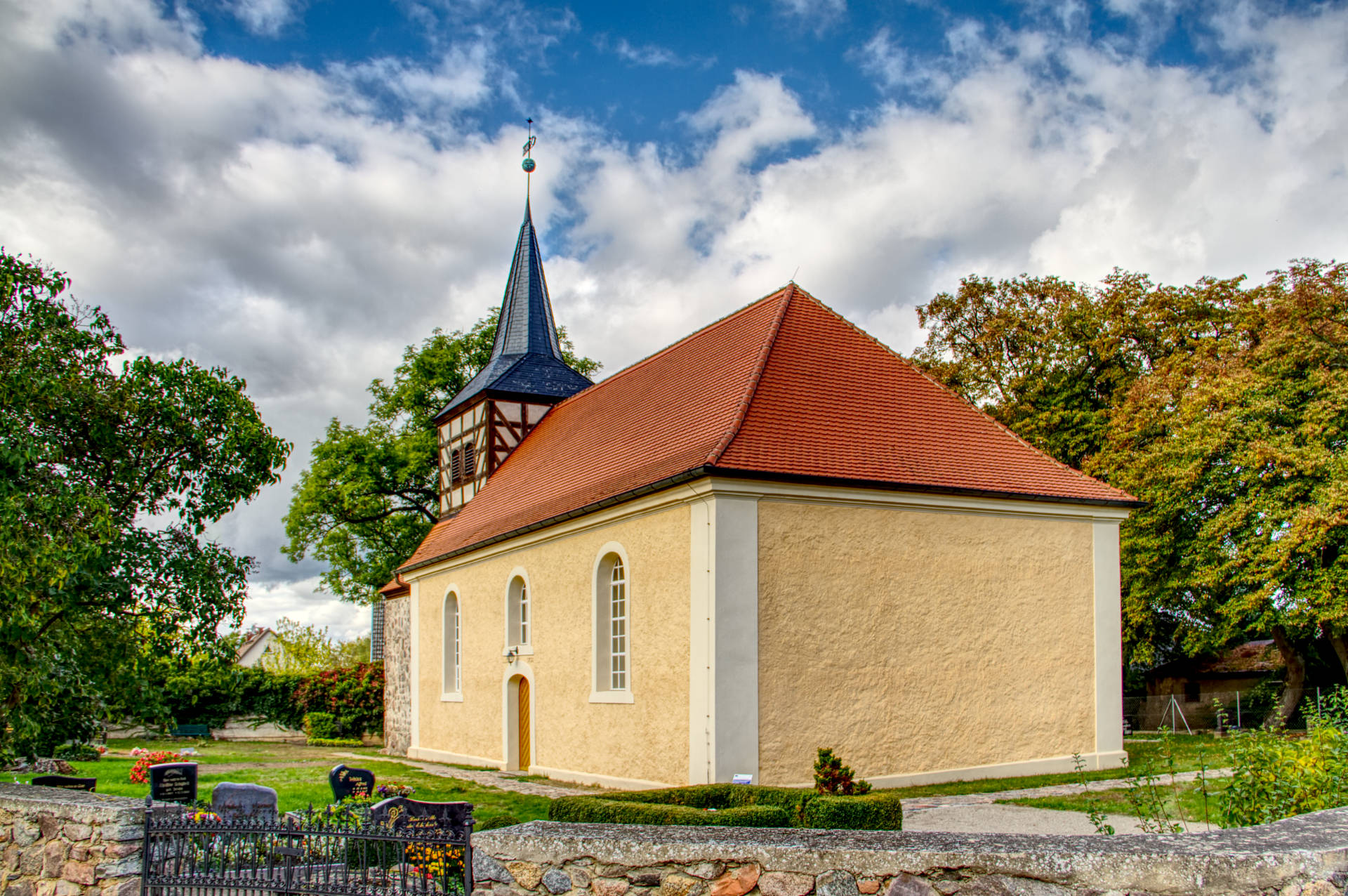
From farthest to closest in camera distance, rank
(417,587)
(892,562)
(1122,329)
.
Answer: (1122,329)
(417,587)
(892,562)

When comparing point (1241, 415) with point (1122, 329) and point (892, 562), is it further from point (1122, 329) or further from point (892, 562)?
point (892, 562)

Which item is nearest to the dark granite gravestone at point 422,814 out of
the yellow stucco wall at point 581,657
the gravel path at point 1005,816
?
the gravel path at point 1005,816

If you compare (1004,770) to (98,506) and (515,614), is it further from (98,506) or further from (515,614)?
(98,506)

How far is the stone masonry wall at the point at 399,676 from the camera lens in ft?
86.3

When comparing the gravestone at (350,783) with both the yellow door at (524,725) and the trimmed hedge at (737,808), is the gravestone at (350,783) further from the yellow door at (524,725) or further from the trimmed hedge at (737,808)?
the yellow door at (524,725)

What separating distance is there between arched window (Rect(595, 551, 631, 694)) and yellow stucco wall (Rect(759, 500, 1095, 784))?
3193 mm

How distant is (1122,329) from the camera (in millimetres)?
28500

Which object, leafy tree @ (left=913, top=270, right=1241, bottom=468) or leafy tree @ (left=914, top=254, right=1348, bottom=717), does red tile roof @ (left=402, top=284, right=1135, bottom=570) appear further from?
leafy tree @ (left=913, top=270, right=1241, bottom=468)

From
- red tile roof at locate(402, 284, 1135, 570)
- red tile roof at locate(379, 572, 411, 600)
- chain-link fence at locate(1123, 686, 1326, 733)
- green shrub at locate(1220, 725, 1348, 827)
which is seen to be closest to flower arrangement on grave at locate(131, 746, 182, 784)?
red tile roof at locate(402, 284, 1135, 570)

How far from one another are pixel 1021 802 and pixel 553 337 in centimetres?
2091

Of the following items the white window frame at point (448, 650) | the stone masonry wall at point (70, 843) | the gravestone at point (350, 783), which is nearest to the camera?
the stone masonry wall at point (70, 843)

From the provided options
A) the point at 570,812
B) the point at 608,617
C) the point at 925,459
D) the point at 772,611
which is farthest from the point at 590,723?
the point at 570,812

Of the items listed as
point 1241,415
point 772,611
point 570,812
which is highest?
point 1241,415

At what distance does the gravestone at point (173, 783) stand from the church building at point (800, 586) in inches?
230
